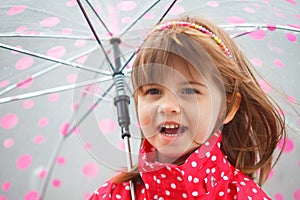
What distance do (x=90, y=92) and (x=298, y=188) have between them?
A: 58cm

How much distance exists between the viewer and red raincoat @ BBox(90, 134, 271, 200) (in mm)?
1067

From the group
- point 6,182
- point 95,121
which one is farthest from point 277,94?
point 6,182

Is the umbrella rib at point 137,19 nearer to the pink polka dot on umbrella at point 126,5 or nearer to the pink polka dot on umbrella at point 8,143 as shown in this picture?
the pink polka dot on umbrella at point 126,5

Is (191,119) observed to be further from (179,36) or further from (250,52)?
(250,52)

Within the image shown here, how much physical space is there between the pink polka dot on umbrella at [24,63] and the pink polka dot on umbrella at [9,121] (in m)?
0.14

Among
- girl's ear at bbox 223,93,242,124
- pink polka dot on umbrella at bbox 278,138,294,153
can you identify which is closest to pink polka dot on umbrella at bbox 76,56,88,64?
girl's ear at bbox 223,93,242,124

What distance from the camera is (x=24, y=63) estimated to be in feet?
4.59

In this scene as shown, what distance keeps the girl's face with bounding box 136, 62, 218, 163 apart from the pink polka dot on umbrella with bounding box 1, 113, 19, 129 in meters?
0.52

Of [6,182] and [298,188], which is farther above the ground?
[6,182]

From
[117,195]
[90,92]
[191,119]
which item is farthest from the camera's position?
[90,92]

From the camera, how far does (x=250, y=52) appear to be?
1312mm

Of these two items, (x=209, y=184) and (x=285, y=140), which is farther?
(x=285, y=140)

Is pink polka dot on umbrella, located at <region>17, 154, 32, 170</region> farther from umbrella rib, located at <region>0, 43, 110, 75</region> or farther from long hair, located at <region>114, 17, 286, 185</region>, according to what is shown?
long hair, located at <region>114, 17, 286, 185</region>

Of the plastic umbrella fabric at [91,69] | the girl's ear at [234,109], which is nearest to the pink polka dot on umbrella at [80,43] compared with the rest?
the plastic umbrella fabric at [91,69]
